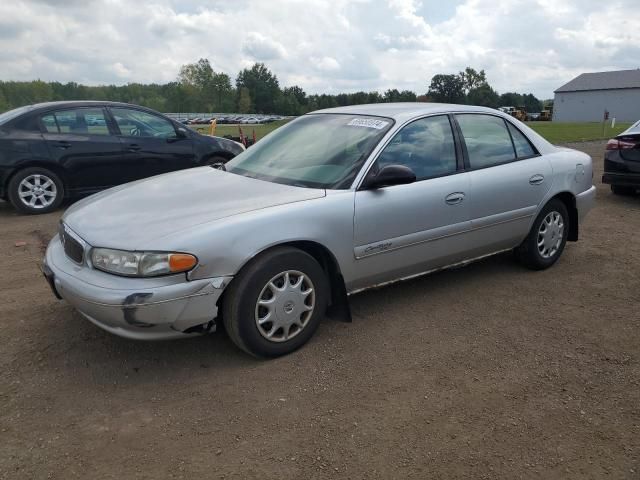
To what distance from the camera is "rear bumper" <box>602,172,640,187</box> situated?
25.1 ft

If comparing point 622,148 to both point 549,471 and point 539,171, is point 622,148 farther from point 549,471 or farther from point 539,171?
point 549,471

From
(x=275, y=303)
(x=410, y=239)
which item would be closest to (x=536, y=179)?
(x=410, y=239)

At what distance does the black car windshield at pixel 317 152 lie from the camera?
3.62 m

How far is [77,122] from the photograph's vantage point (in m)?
7.34

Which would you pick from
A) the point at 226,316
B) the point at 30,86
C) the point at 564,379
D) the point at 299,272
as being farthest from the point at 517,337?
the point at 30,86

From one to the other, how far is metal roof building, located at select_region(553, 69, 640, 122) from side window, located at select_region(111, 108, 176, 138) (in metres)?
73.0

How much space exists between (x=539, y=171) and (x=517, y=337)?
66.6 inches

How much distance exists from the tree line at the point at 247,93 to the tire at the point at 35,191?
78.0 metres

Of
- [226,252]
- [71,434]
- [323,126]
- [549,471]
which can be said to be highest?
[323,126]

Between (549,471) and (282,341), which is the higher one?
(282,341)

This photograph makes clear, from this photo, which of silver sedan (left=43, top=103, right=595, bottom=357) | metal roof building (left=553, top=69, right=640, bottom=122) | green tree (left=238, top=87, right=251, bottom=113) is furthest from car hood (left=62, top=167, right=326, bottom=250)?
green tree (left=238, top=87, right=251, bottom=113)

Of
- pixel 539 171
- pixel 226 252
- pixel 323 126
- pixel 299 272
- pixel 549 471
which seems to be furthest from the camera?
pixel 539 171

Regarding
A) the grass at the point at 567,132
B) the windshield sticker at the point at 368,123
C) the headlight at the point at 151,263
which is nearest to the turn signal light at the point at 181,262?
the headlight at the point at 151,263

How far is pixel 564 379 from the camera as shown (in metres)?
3.12
